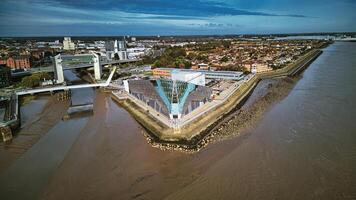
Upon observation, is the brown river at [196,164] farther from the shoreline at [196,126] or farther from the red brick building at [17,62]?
the red brick building at [17,62]

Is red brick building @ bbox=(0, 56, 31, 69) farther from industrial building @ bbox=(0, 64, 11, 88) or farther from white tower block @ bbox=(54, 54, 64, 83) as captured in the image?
white tower block @ bbox=(54, 54, 64, 83)

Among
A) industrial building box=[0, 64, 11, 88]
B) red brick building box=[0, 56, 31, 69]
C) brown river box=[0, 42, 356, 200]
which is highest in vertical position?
red brick building box=[0, 56, 31, 69]

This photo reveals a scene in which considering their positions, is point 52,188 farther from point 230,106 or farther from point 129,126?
point 230,106

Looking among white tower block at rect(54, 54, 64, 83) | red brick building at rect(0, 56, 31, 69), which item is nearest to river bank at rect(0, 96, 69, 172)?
white tower block at rect(54, 54, 64, 83)

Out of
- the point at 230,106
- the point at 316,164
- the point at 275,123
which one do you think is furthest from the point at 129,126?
the point at 316,164

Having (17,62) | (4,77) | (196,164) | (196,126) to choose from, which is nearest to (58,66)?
(4,77)

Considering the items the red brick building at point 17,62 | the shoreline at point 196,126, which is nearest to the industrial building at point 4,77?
the red brick building at point 17,62
